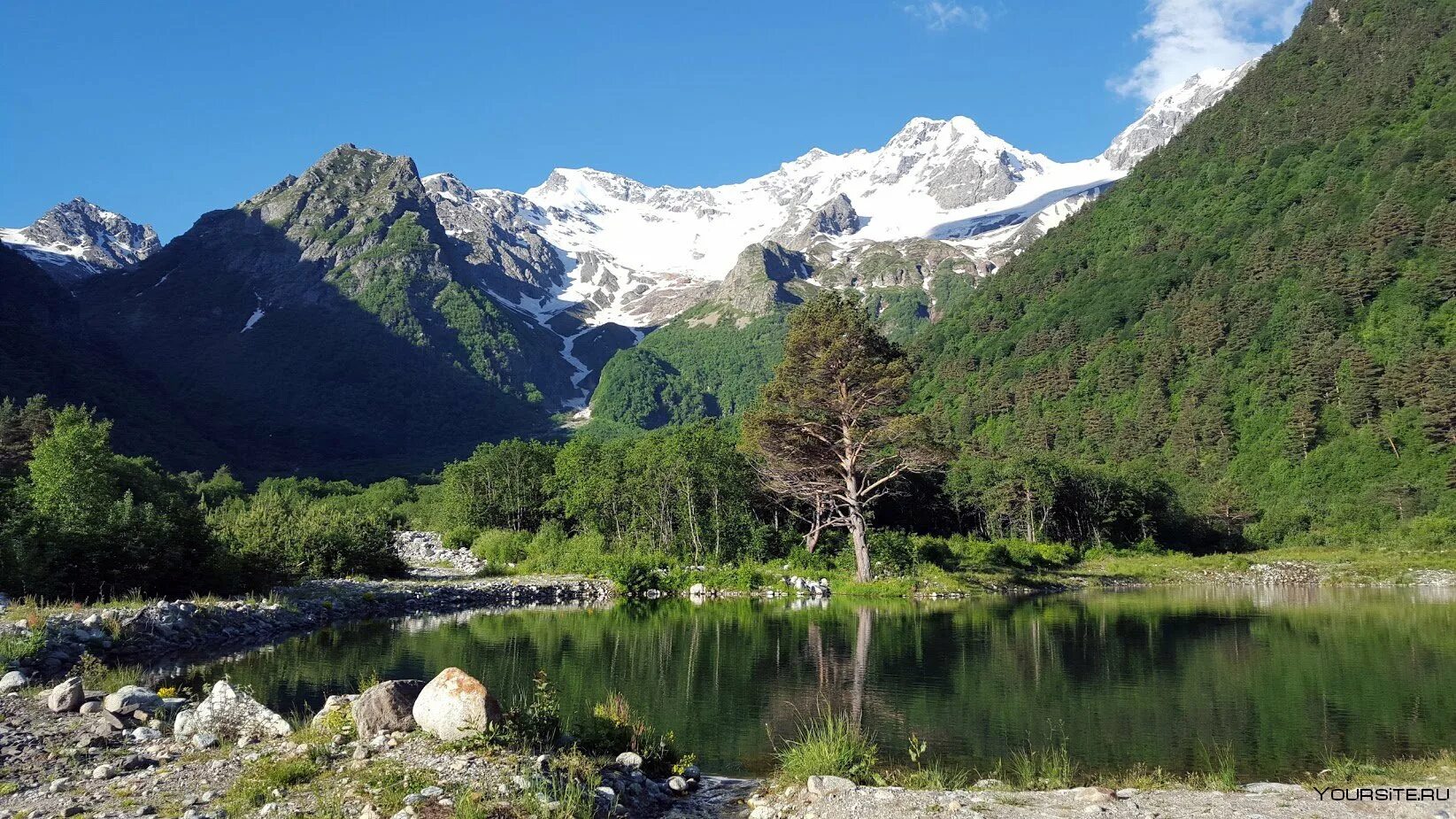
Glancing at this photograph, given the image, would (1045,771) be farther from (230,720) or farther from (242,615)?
(242,615)

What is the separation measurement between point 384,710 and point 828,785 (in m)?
6.46

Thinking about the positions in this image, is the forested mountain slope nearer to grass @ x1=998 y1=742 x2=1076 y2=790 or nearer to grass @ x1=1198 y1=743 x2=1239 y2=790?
grass @ x1=1198 y1=743 x2=1239 y2=790

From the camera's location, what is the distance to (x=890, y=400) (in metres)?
42.2

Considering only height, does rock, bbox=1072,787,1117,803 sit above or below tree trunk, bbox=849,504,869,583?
below

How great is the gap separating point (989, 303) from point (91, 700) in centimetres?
14669

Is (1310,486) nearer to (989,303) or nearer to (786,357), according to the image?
(786,357)

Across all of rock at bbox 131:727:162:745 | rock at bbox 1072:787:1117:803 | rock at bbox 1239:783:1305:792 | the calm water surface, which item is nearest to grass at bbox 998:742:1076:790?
the calm water surface

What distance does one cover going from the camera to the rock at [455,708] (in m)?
11.1

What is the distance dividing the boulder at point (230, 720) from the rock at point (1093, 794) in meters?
11.3

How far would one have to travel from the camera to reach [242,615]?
88.3 feet

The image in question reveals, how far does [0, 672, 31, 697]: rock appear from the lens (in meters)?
15.4

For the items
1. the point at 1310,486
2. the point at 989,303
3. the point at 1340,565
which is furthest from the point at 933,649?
the point at 989,303

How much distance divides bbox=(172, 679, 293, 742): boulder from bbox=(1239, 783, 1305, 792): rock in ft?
44.9

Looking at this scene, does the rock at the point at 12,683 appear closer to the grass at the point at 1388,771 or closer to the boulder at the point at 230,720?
the boulder at the point at 230,720
